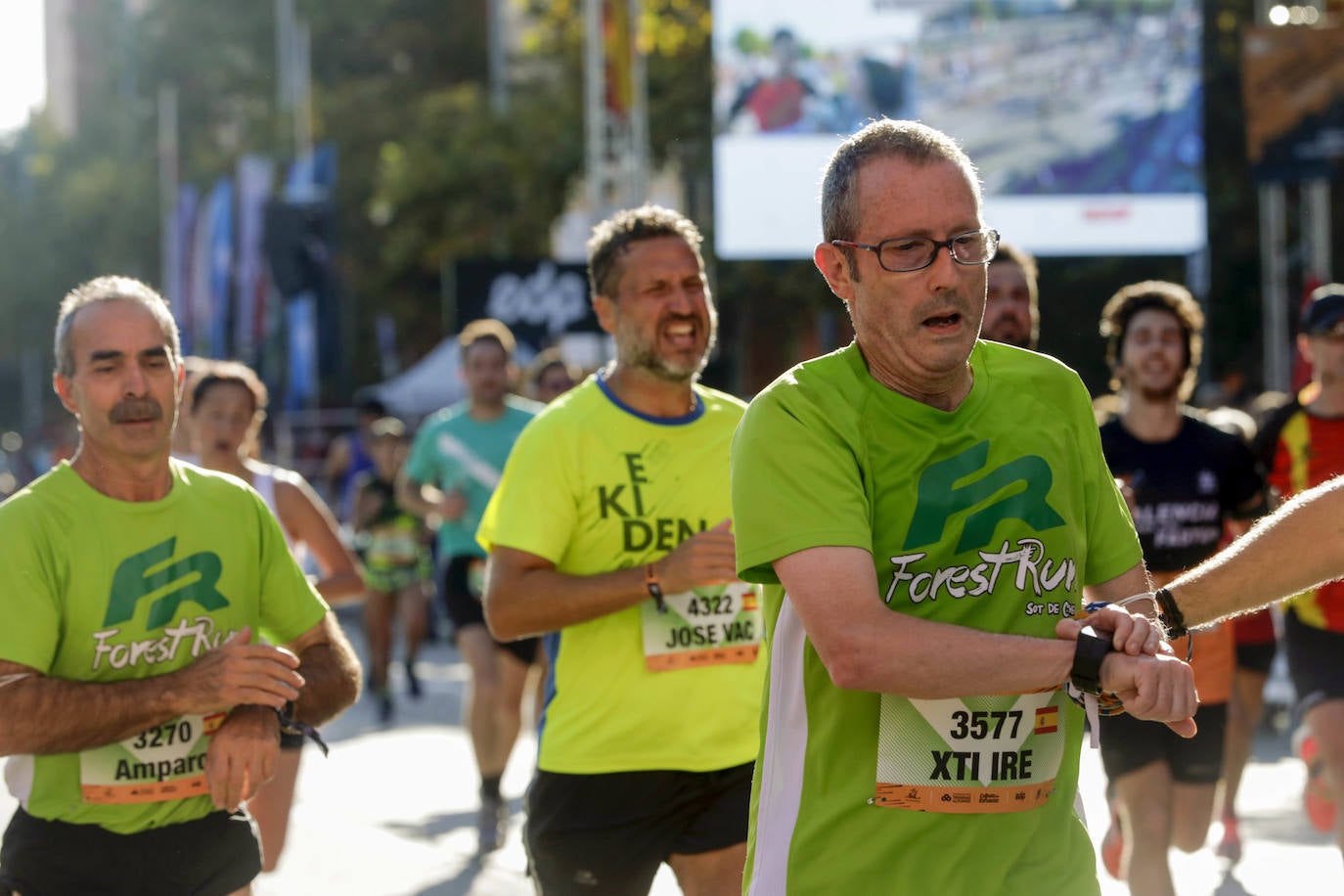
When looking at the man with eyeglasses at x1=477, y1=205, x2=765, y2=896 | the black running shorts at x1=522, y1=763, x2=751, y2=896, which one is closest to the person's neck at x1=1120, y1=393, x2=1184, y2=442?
the man with eyeglasses at x1=477, y1=205, x2=765, y2=896

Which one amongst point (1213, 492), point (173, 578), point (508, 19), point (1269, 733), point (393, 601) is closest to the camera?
point (173, 578)

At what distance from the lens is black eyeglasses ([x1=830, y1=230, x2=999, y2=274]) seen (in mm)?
2875

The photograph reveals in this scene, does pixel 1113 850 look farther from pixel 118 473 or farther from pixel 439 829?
pixel 118 473

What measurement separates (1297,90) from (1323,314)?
12684mm

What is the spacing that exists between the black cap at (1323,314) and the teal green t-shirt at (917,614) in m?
3.97

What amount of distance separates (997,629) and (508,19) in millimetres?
40925

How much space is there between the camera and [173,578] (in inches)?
157

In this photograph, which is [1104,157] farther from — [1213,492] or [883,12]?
[1213,492]

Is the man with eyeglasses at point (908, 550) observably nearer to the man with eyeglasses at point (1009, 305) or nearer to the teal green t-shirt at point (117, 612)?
the teal green t-shirt at point (117, 612)

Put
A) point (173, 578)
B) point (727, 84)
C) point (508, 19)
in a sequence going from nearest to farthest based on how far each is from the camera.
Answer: point (173, 578)
point (727, 84)
point (508, 19)

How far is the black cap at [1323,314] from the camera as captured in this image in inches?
263

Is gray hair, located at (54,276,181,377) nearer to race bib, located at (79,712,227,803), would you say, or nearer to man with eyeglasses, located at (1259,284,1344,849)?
race bib, located at (79,712,227,803)

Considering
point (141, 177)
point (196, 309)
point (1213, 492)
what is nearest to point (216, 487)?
point (1213, 492)

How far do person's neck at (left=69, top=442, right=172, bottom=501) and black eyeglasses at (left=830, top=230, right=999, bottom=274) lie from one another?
70.6 inches
